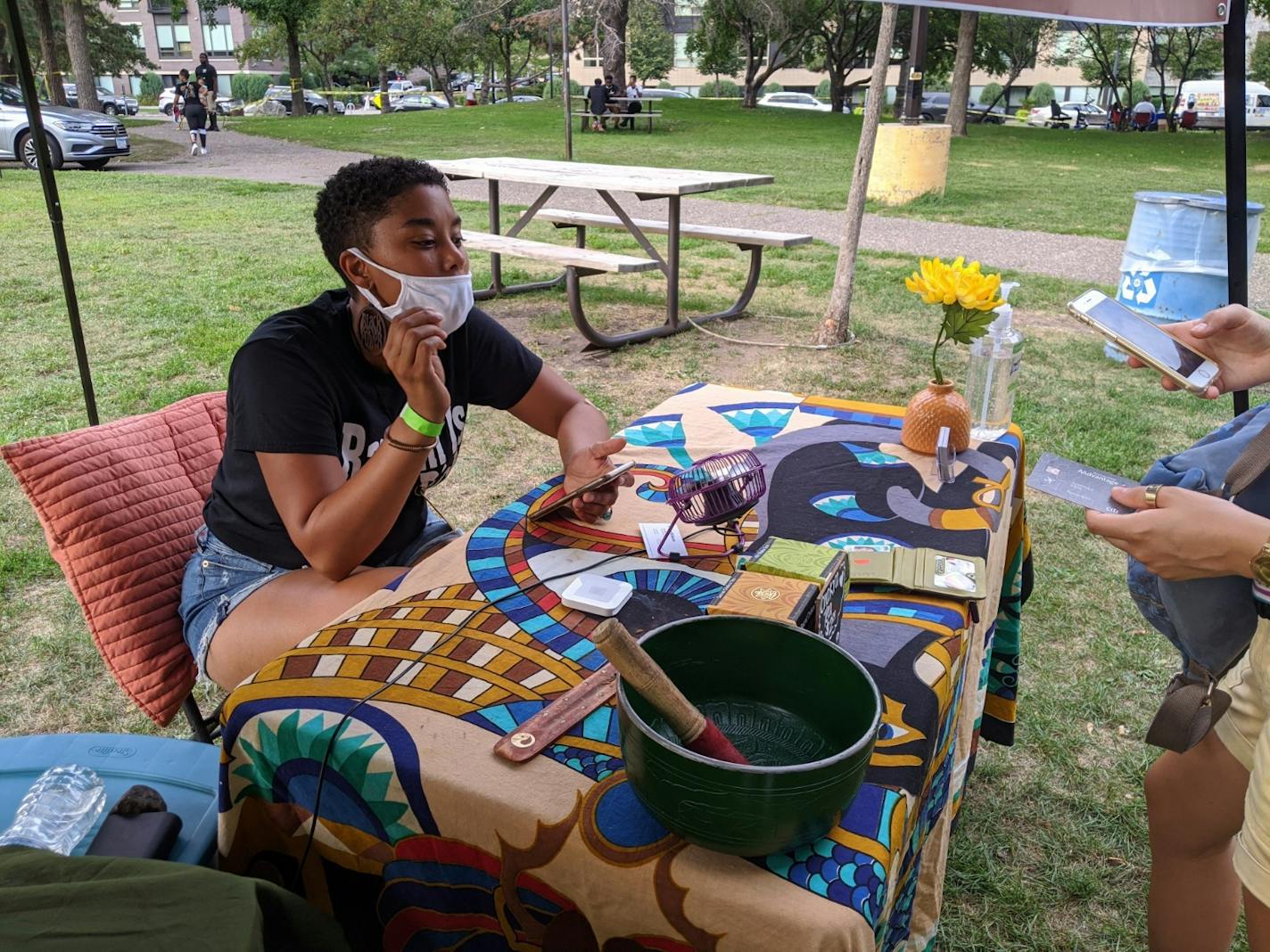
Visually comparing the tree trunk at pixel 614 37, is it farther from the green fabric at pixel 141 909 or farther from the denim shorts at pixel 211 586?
the green fabric at pixel 141 909

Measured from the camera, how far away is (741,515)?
1712mm

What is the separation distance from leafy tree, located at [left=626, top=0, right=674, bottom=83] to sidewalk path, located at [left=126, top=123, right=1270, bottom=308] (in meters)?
25.5

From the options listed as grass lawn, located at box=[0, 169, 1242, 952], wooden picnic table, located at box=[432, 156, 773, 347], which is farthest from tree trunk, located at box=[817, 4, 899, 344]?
wooden picnic table, located at box=[432, 156, 773, 347]

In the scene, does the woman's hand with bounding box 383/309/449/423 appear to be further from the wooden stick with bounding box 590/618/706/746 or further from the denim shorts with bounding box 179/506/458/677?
the wooden stick with bounding box 590/618/706/746

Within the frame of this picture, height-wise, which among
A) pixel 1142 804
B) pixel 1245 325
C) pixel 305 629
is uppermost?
pixel 1245 325

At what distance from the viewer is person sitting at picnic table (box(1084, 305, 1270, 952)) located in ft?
4.20

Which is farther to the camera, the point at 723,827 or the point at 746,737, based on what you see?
the point at 746,737

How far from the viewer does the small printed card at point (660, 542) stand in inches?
64.6

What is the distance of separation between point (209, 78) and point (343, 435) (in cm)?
2434

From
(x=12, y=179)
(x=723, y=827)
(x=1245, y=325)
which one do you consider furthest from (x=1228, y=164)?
(x=12, y=179)

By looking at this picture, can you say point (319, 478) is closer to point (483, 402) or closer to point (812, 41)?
point (483, 402)

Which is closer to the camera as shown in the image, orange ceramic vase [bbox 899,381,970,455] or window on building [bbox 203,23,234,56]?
orange ceramic vase [bbox 899,381,970,455]

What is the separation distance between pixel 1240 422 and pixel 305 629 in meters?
1.71

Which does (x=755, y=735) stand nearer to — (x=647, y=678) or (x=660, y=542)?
(x=647, y=678)
